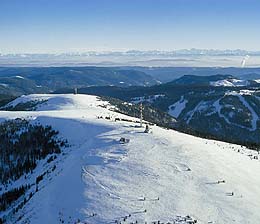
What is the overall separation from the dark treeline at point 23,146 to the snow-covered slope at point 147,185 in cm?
668

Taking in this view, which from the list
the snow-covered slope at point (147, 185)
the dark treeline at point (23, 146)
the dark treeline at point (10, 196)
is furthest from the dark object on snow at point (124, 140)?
the dark treeline at point (10, 196)

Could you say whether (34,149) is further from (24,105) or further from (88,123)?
(24,105)

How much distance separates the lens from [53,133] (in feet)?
196

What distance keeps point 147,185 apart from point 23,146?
31769 millimetres

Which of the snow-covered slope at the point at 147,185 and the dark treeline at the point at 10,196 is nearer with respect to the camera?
the snow-covered slope at the point at 147,185

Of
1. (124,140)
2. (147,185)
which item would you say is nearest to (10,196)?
(124,140)

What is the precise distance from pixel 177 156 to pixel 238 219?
12.7 m

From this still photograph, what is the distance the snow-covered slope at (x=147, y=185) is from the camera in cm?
2709

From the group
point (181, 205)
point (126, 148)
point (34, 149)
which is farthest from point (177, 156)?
point (34, 149)

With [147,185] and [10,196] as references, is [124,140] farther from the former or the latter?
[147,185]

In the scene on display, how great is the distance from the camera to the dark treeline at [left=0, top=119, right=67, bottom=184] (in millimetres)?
50513

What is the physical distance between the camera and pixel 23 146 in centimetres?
5903

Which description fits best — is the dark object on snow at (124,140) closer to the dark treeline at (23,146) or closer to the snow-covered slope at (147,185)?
the snow-covered slope at (147,185)

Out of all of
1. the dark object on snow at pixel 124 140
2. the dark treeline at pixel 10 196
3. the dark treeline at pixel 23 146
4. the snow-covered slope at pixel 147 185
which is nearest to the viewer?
the snow-covered slope at pixel 147 185
